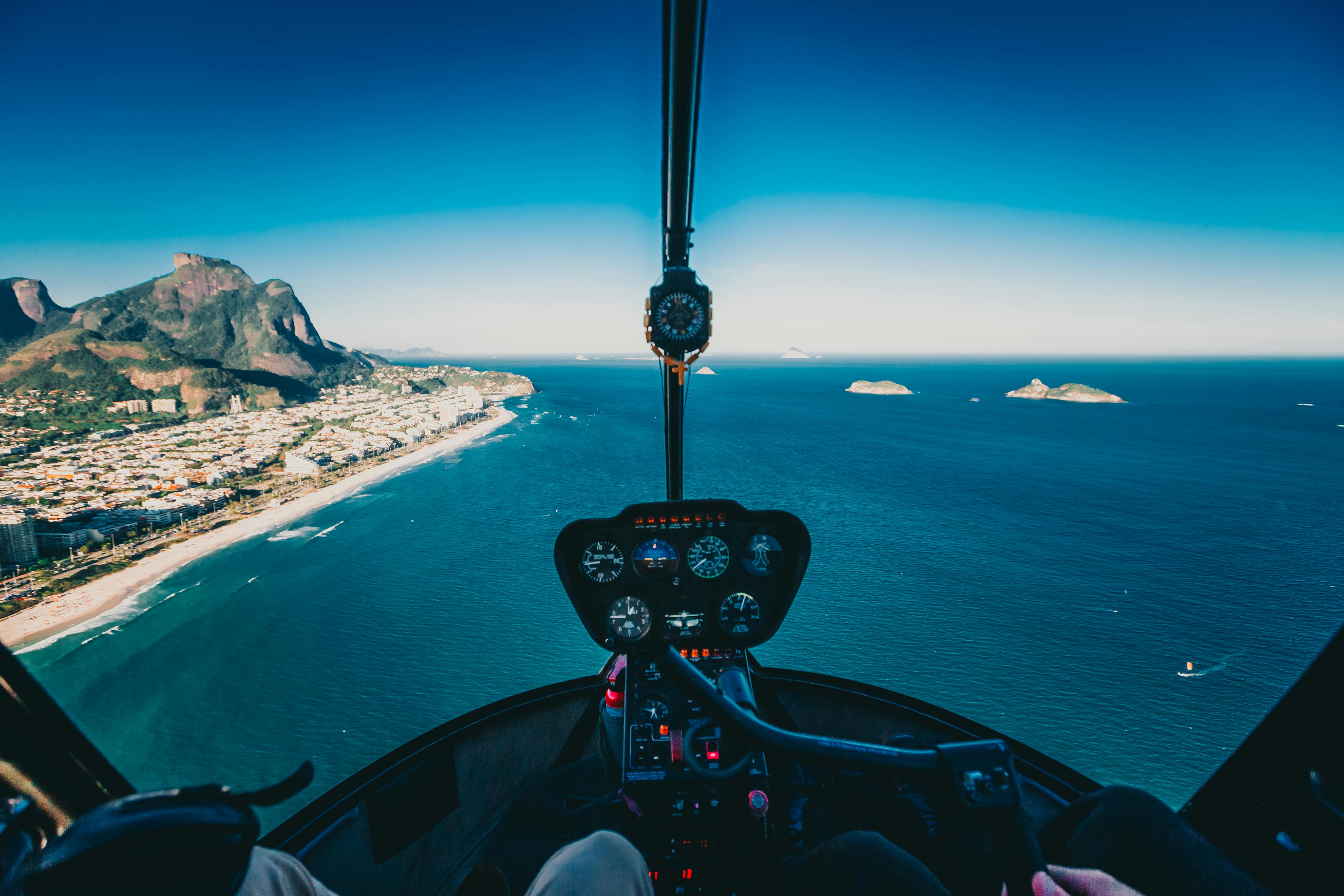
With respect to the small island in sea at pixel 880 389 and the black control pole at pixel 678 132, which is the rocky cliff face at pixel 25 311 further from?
the small island in sea at pixel 880 389

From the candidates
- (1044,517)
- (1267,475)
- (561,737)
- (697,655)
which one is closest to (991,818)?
(697,655)

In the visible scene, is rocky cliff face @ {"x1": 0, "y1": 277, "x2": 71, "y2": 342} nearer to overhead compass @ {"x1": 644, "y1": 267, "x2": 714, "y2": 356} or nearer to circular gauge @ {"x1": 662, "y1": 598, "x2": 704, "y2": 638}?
overhead compass @ {"x1": 644, "y1": 267, "x2": 714, "y2": 356}

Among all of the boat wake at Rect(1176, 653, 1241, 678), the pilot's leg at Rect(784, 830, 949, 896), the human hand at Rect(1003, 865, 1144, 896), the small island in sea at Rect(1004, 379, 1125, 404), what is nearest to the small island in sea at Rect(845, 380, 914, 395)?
the small island in sea at Rect(1004, 379, 1125, 404)

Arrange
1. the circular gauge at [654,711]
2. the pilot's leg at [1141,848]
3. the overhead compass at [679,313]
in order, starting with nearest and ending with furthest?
the pilot's leg at [1141,848] < the circular gauge at [654,711] < the overhead compass at [679,313]

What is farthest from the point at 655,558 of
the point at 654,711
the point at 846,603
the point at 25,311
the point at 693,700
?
the point at 846,603

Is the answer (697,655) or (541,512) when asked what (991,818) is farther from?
(541,512)

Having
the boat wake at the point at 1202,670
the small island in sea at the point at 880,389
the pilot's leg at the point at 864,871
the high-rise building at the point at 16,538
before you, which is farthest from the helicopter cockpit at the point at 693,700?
the small island in sea at the point at 880,389
